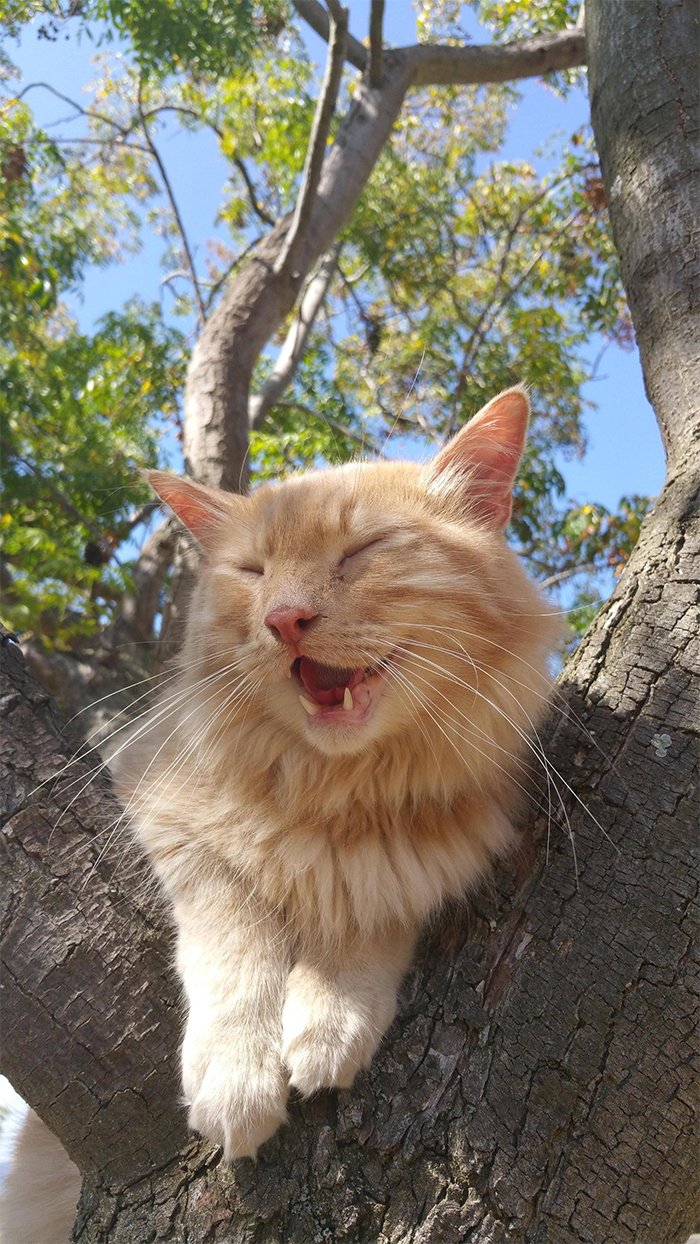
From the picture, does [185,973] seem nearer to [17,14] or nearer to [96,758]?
[96,758]

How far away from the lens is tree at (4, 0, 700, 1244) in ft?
4.01

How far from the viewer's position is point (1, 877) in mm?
1477

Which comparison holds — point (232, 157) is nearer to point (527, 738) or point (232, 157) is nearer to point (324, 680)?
point (324, 680)

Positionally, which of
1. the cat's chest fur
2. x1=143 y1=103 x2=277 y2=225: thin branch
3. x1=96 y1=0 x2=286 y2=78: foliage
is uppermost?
x1=143 y1=103 x2=277 y2=225: thin branch

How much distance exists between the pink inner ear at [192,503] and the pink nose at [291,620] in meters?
0.69

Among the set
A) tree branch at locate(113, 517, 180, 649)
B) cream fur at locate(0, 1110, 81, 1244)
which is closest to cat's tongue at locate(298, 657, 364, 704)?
cream fur at locate(0, 1110, 81, 1244)

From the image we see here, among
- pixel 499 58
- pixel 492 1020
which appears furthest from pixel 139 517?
pixel 492 1020

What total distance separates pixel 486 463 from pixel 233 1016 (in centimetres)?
143

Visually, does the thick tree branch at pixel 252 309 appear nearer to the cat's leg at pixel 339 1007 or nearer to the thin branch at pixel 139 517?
the thin branch at pixel 139 517

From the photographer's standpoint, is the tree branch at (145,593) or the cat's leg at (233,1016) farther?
the tree branch at (145,593)

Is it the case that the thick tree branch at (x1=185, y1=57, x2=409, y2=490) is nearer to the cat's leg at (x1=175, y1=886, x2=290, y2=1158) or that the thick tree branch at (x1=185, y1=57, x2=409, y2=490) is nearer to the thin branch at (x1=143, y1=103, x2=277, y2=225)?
the thin branch at (x1=143, y1=103, x2=277, y2=225)

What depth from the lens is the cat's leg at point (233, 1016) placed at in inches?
53.3

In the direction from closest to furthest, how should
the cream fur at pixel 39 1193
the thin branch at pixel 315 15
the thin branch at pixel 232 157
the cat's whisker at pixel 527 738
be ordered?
the cat's whisker at pixel 527 738, the cream fur at pixel 39 1193, the thin branch at pixel 315 15, the thin branch at pixel 232 157

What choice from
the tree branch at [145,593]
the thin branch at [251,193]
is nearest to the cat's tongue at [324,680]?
the tree branch at [145,593]
